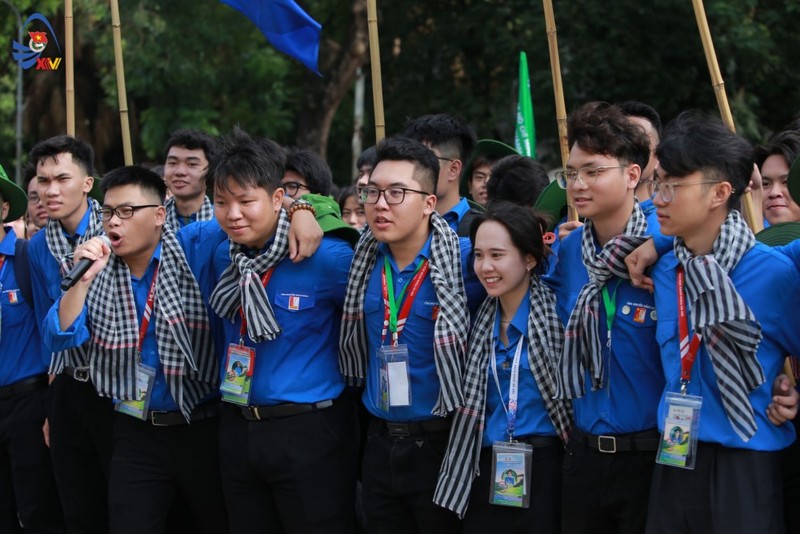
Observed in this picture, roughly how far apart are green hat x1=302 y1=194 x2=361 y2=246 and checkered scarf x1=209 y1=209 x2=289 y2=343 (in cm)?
20

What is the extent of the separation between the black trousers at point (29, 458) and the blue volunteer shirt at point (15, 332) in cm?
14

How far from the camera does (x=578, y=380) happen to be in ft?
13.3

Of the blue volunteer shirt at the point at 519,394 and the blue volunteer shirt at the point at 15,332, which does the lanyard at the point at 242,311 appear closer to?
the blue volunteer shirt at the point at 519,394

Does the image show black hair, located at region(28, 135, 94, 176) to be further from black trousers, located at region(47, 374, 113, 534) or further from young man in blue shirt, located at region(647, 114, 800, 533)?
young man in blue shirt, located at region(647, 114, 800, 533)

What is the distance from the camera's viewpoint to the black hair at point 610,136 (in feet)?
13.5

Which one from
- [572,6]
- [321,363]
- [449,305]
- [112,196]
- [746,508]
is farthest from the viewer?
[572,6]

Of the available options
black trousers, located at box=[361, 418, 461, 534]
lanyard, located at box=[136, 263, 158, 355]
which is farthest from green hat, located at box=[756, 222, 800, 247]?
lanyard, located at box=[136, 263, 158, 355]

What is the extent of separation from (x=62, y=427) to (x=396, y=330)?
221 centimetres

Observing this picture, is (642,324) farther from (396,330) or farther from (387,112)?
(387,112)

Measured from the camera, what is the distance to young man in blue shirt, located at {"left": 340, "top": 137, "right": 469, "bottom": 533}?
14.5 feet

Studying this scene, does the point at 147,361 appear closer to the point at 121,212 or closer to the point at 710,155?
the point at 121,212

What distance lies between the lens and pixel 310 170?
655cm

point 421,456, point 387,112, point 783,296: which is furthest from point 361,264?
point 387,112

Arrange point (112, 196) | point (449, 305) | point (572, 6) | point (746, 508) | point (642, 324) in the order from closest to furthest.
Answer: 1. point (746, 508)
2. point (642, 324)
3. point (449, 305)
4. point (112, 196)
5. point (572, 6)
